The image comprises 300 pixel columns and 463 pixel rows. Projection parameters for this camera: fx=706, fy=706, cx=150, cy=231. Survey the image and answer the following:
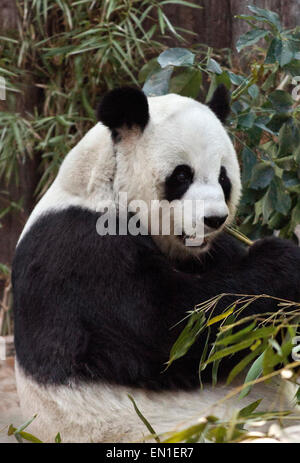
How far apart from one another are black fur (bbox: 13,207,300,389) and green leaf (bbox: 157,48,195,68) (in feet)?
3.60

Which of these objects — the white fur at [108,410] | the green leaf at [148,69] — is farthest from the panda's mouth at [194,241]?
the green leaf at [148,69]

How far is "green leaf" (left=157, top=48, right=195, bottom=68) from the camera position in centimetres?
328

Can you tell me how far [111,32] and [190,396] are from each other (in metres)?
3.39

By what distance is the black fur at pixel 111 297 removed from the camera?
2.39 m

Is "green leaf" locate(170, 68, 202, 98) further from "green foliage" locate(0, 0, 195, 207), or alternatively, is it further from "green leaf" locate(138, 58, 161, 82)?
"green foliage" locate(0, 0, 195, 207)

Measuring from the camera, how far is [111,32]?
5.20 metres

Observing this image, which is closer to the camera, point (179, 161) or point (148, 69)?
point (179, 161)

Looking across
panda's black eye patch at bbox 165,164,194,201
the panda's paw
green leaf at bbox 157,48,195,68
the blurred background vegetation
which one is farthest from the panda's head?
the blurred background vegetation

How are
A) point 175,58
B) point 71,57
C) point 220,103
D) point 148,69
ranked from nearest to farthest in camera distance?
point 220,103 < point 175,58 < point 148,69 < point 71,57

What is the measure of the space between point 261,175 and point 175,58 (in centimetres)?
71

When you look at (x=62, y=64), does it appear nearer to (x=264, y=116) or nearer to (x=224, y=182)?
(x=264, y=116)

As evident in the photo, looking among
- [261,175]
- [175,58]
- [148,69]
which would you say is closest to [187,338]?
[261,175]

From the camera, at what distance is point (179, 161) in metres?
2.51

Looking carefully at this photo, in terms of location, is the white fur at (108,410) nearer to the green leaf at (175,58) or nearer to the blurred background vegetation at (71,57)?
the green leaf at (175,58)
